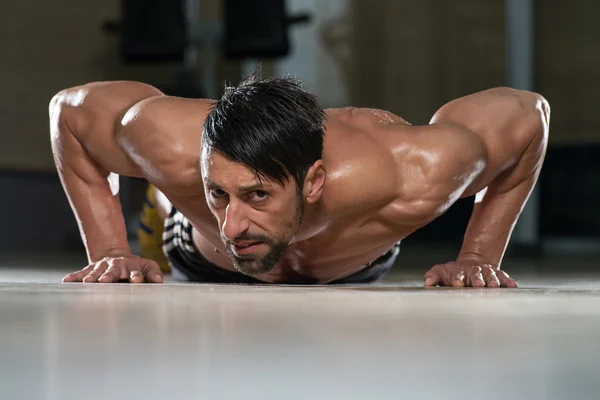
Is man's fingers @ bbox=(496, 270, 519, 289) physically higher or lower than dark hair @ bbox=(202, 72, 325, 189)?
lower

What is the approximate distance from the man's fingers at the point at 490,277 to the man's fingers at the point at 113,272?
0.65m

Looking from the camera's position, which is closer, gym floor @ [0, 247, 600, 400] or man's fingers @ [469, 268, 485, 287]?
gym floor @ [0, 247, 600, 400]

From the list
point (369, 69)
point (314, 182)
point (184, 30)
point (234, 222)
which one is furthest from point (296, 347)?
point (369, 69)

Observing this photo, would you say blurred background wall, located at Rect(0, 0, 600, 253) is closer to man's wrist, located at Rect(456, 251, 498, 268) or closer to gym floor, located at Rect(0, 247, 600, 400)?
man's wrist, located at Rect(456, 251, 498, 268)

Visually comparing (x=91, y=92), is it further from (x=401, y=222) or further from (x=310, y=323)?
(x=310, y=323)

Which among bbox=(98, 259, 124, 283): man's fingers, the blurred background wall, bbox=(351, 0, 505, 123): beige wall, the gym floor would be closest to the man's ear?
the gym floor

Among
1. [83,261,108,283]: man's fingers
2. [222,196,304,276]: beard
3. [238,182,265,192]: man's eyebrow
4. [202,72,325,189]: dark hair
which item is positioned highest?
[202,72,325,189]: dark hair

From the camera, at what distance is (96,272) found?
159cm

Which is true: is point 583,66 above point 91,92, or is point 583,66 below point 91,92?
below

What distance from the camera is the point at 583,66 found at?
4.62 m

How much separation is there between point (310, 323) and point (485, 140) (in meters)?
0.81

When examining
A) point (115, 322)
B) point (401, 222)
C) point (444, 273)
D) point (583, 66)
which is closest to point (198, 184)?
point (401, 222)

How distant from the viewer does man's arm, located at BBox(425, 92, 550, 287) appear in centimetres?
162

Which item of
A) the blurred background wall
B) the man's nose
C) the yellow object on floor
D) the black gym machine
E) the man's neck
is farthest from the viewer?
the blurred background wall
